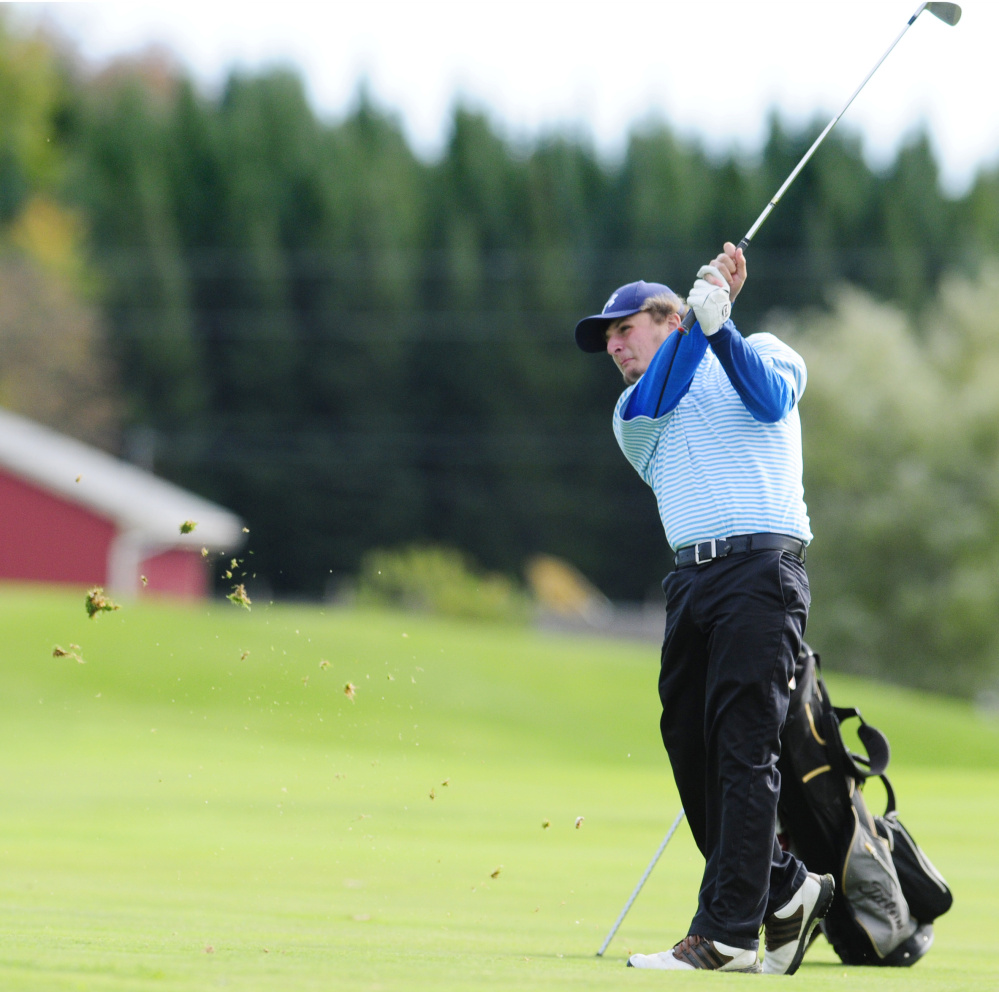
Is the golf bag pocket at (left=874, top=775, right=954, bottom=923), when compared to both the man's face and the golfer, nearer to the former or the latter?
the golfer

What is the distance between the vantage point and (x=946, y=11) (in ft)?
19.0

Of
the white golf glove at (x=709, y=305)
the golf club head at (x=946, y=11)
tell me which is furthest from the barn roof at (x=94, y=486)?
the white golf glove at (x=709, y=305)

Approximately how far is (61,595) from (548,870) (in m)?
19.8

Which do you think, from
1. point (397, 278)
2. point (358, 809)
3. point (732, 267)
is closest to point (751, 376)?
point (732, 267)

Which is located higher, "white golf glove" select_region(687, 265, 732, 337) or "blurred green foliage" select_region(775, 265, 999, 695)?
"white golf glove" select_region(687, 265, 732, 337)

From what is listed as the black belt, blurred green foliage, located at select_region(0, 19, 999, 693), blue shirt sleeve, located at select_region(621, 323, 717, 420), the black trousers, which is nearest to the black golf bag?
the black trousers

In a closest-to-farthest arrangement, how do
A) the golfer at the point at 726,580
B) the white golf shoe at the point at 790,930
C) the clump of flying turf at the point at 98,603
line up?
the golfer at the point at 726,580, the white golf shoe at the point at 790,930, the clump of flying turf at the point at 98,603

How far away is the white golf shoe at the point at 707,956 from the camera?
4.49 metres

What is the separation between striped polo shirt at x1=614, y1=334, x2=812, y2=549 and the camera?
4.78 meters

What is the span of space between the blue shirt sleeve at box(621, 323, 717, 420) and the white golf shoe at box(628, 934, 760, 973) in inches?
59.6

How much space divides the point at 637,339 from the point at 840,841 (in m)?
1.80

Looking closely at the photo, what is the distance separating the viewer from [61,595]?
2644 centimetres

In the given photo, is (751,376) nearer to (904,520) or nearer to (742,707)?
(742,707)

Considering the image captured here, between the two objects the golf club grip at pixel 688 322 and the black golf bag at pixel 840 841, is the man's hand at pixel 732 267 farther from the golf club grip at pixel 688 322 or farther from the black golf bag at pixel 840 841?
the black golf bag at pixel 840 841
